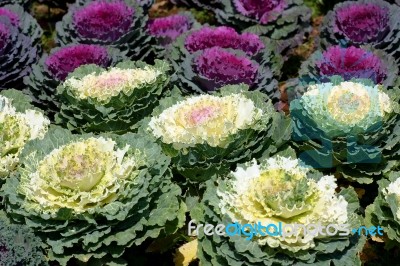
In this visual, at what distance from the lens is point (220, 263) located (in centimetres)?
243

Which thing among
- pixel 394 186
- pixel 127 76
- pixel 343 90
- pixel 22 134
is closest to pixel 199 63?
pixel 127 76

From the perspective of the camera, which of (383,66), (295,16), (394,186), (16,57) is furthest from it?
(295,16)

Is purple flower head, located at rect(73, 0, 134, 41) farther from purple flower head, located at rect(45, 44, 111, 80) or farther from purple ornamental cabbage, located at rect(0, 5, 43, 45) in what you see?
purple ornamental cabbage, located at rect(0, 5, 43, 45)

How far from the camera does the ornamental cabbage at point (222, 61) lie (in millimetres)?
3569

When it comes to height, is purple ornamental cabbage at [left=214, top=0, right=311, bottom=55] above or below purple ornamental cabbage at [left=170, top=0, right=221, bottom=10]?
above

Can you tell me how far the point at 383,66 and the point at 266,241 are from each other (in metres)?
1.84

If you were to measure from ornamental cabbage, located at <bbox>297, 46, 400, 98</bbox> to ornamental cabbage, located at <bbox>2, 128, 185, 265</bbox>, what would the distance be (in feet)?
4.31

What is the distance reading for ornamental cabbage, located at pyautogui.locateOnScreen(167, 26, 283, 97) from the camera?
357cm

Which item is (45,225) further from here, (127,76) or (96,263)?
(127,76)

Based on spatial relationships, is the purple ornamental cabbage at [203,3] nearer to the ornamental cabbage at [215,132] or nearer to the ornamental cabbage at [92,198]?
the ornamental cabbage at [215,132]

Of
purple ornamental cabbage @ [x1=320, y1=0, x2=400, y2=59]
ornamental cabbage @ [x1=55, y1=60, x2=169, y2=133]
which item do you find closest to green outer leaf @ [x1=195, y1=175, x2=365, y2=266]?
ornamental cabbage @ [x1=55, y1=60, x2=169, y2=133]

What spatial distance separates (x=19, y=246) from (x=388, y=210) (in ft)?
5.05

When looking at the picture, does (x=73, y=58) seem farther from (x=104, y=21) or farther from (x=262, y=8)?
(x=262, y=8)

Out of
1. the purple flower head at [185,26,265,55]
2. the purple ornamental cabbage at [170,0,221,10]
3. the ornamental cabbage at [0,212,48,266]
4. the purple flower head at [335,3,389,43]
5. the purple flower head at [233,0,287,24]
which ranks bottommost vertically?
the purple ornamental cabbage at [170,0,221,10]
